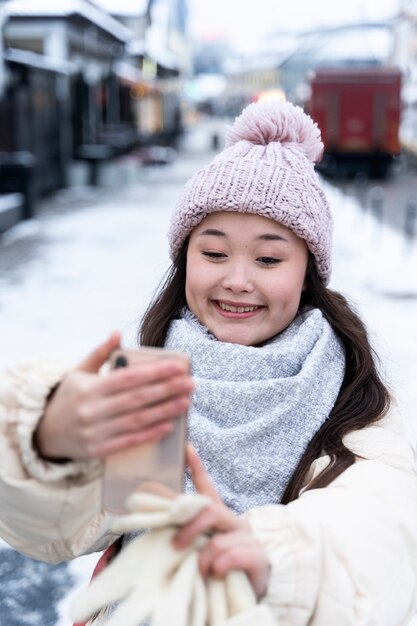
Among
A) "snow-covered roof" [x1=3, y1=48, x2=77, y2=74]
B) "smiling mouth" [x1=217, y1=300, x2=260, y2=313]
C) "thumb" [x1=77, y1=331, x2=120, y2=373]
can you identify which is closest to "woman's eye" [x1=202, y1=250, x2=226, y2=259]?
"smiling mouth" [x1=217, y1=300, x2=260, y2=313]

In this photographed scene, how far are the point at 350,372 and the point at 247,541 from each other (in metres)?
0.78

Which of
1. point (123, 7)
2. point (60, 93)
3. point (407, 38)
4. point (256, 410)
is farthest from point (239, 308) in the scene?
point (407, 38)

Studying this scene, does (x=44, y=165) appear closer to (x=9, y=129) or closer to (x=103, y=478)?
(x=9, y=129)

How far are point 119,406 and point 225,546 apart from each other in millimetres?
247

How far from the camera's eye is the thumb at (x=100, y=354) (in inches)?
45.3

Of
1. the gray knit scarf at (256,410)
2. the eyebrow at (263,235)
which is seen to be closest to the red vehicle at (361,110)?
the eyebrow at (263,235)

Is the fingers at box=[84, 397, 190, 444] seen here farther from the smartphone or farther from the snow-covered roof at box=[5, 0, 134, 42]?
the snow-covered roof at box=[5, 0, 134, 42]

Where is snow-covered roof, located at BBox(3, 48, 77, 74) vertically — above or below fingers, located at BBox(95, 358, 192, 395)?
above

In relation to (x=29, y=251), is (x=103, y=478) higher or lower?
higher

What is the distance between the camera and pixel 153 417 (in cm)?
108

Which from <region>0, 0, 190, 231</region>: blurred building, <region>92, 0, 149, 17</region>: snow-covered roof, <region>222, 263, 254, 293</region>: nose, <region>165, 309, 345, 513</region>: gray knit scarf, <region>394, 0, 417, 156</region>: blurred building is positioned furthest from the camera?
<region>394, 0, 417, 156</region>: blurred building

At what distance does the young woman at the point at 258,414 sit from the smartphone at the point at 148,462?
0.08 feet

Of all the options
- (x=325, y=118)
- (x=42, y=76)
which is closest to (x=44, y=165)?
(x=42, y=76)

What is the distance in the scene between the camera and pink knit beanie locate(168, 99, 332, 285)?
5.72ft
